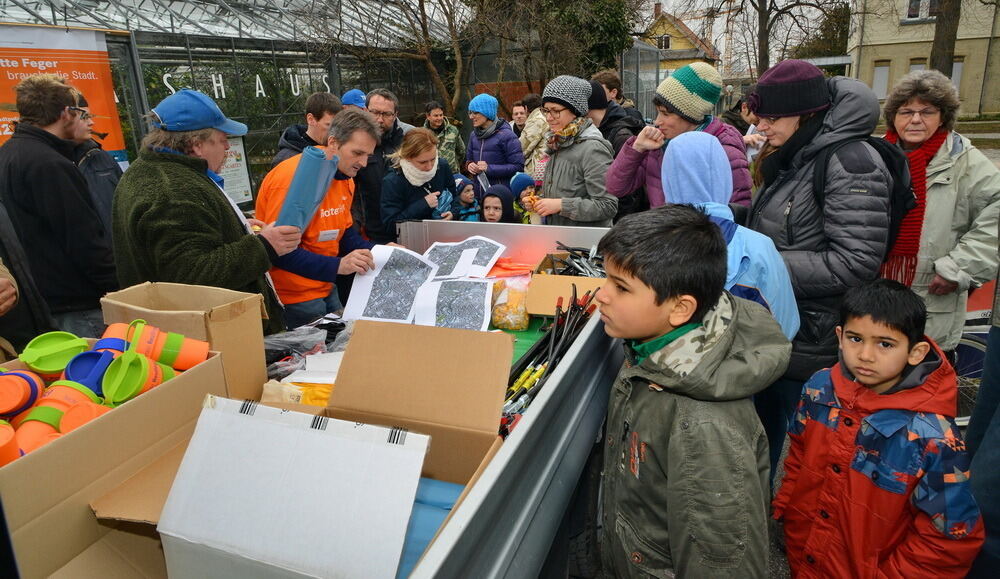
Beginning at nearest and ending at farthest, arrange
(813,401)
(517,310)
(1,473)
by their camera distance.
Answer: (1,473), (813,401), (517,310)

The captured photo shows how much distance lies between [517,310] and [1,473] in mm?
1715

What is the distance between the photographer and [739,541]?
131cm

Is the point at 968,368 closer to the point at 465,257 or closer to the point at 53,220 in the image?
the point at 465,257

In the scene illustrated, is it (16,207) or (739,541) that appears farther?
(16,207)

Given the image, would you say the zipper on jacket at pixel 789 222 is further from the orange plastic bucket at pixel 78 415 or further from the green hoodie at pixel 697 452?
the orange plastic bucket at pixel 78 415

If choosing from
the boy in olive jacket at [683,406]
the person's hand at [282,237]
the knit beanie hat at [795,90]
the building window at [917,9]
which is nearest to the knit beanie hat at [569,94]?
the knit beanie hat at [795,90]

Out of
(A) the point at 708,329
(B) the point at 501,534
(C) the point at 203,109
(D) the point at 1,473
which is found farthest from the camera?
(C) the point at 203,109

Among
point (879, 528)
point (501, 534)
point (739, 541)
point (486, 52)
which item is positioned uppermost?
point (486, 52)

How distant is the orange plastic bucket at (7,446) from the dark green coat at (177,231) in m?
1.00

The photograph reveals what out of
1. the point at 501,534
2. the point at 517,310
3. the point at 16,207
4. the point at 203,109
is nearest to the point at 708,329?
the point at 501,534

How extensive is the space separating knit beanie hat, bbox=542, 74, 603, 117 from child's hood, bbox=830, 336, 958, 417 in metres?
2.36

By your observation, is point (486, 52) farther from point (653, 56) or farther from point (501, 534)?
point (501, 534)

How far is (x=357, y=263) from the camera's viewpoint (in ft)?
8.46

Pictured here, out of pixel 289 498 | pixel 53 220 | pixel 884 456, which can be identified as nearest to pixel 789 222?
pixel 884 456
